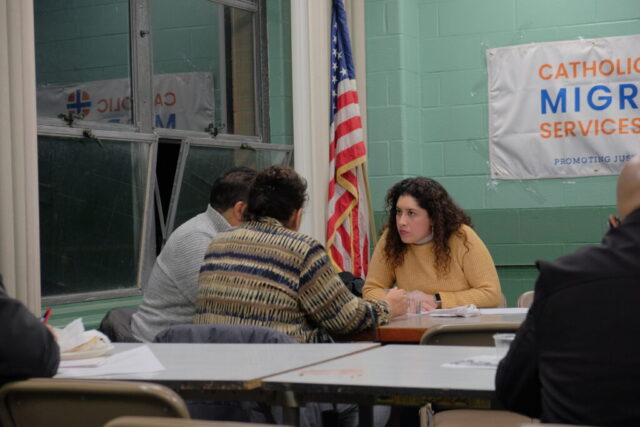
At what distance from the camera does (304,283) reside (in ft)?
9.71

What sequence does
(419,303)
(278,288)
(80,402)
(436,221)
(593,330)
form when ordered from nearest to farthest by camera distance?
(593,330) < (80,402) < (278,288) < (419,303) < (436,221)

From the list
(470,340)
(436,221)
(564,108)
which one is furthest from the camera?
(564,108)

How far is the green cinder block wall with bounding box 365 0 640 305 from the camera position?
536 centimetres

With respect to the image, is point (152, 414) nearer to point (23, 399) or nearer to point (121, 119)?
point (23, 399)

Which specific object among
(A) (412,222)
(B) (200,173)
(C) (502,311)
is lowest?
(C) (502,311)

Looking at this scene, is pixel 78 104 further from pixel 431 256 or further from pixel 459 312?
pixel 459 312

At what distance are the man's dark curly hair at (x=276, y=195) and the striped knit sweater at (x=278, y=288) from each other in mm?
95

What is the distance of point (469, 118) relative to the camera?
5.62 meters

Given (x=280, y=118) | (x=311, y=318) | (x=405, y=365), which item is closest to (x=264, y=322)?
(x=311, y=318)

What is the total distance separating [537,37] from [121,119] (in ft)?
8.35

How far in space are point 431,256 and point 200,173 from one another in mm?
1401

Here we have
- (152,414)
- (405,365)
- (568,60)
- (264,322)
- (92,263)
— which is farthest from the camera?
(568,60)

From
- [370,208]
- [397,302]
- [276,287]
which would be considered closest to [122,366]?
[276,287]

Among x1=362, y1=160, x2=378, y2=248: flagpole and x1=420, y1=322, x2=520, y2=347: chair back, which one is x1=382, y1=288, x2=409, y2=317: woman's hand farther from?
x1=362, y1=160, x2=378, y2=248: flagpole
